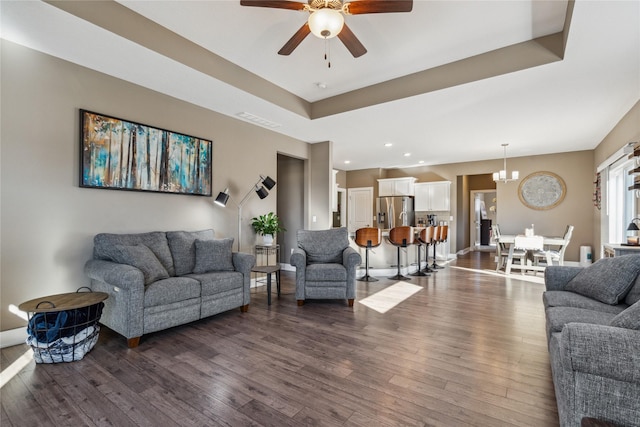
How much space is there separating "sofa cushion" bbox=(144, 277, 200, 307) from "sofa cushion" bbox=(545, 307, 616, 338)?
302 centimetres

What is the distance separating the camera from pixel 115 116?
133 inches

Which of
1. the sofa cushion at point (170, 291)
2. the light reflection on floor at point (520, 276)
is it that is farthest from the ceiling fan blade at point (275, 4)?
the light reflection on floor at point (520, 276)

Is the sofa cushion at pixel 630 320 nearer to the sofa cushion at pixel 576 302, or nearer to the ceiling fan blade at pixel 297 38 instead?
the sofa cushion at pixel 576 302

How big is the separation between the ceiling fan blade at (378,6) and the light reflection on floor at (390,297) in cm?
308

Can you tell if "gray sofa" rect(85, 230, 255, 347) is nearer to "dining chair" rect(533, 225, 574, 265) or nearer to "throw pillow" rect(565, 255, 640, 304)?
"throw pillow" rect(565, 255, 640, 304)

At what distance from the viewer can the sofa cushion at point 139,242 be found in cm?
302

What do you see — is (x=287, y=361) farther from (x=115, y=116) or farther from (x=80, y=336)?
(x=115, y=116)

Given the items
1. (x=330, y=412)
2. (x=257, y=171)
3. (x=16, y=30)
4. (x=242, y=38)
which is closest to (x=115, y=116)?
(x=16, y=30)

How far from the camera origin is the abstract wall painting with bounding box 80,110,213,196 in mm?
3170

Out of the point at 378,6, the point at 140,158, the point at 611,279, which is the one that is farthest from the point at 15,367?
the point at 611,279

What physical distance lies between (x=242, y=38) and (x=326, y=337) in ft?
10.3

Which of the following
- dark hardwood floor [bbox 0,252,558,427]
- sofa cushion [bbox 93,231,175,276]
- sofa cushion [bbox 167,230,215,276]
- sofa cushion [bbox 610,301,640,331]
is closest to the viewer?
sofa cushion [bbox 610,301,640,331]

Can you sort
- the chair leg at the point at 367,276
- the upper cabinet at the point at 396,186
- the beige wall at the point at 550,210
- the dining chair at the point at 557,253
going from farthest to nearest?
the upper cabinet at the point at 396,186, the beige wall at the point at 550,210, the dining chair at the point at 557,253, the chair leg at the point at 367,276

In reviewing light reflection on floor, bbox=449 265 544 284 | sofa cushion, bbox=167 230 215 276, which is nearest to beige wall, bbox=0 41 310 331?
sofa cushion, bbox=167 230 215 276
